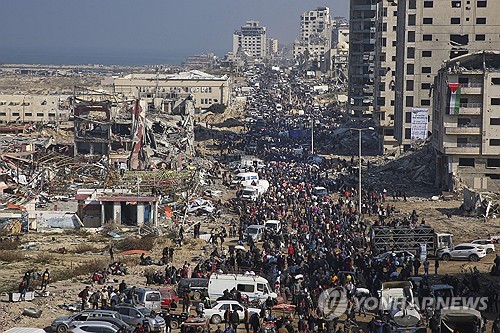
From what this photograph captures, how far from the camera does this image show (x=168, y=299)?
92.0 ft

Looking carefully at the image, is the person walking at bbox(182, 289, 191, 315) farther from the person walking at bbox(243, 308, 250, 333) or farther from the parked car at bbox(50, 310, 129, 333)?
the parked car at bbox(50, 310, 129, 333)

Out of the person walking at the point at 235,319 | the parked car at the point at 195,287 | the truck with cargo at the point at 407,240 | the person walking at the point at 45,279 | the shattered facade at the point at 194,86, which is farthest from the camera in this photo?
the shattered facade at the point at 194,86

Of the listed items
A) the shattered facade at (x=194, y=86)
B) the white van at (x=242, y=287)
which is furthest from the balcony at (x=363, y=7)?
the white van at (x=242, y=287)

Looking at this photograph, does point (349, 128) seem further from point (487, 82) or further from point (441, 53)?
point (487, 82)

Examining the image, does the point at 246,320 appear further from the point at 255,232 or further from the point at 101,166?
the point at 101,166

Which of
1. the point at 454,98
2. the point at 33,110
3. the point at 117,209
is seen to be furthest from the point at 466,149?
the point at 33,110

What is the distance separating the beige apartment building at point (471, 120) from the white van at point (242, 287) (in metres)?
28.2

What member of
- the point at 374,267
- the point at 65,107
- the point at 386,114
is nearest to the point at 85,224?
the point at 374,267

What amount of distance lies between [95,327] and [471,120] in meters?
34.5

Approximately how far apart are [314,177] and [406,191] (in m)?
5.97

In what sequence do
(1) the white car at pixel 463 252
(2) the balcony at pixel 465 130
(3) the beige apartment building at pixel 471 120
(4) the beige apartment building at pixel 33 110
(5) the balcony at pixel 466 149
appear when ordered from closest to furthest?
(1) the white car at pixel 463 252
(3) the beige apartment building at pixel 471 120
(2) the balcony at pixel 465 130
(5) the balcony at pixel 466 149
(4) the beige apartment building at pixel 33 110

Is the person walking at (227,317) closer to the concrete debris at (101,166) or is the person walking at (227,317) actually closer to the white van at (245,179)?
the concrete debris at (101,166)

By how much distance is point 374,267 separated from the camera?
3195cm

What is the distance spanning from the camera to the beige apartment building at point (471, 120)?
2120 inches
